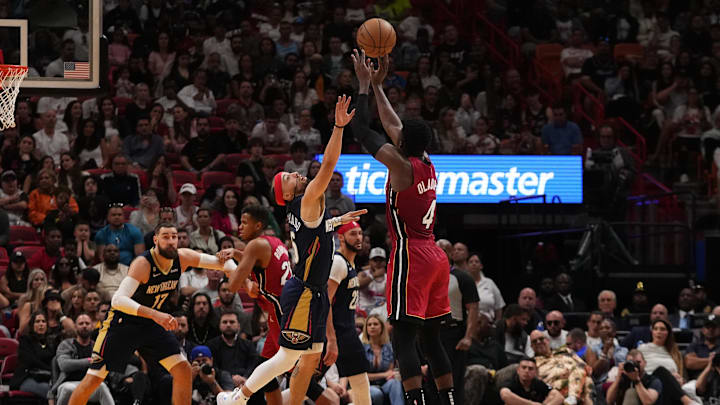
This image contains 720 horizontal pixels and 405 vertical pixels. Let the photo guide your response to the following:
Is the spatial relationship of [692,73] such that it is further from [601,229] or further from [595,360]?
[595,360]

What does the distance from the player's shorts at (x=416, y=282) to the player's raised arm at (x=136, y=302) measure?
1.87 meters

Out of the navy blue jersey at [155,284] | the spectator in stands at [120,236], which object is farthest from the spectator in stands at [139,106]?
the navy blue jersey at [155,284]

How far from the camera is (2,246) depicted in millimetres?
14914

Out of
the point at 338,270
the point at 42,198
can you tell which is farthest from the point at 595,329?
the point at 42,198

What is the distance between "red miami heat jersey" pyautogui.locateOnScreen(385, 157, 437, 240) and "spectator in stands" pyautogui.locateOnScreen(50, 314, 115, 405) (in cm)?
481

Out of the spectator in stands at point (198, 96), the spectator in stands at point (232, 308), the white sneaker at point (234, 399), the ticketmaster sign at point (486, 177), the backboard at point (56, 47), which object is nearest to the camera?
the white sneaker at point (234, 399)

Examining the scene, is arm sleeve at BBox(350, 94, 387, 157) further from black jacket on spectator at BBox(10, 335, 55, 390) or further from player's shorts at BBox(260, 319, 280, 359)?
black jacket on spectator at BBox(10, 335, 55, 390)

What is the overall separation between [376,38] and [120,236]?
22.7 feet

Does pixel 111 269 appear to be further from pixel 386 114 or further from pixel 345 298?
pixel 386 114

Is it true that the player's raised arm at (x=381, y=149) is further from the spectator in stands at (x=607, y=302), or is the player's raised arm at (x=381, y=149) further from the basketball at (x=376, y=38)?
the spectator in stands at (x=607, y=302)

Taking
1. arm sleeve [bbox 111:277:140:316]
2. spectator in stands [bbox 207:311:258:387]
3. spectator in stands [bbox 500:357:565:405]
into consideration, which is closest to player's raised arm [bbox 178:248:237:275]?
arm sleeve [bbox 111:277:140:316]

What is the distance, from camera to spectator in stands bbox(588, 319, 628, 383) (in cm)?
1391

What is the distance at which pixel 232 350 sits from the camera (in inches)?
511

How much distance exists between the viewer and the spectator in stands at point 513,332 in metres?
14.1
